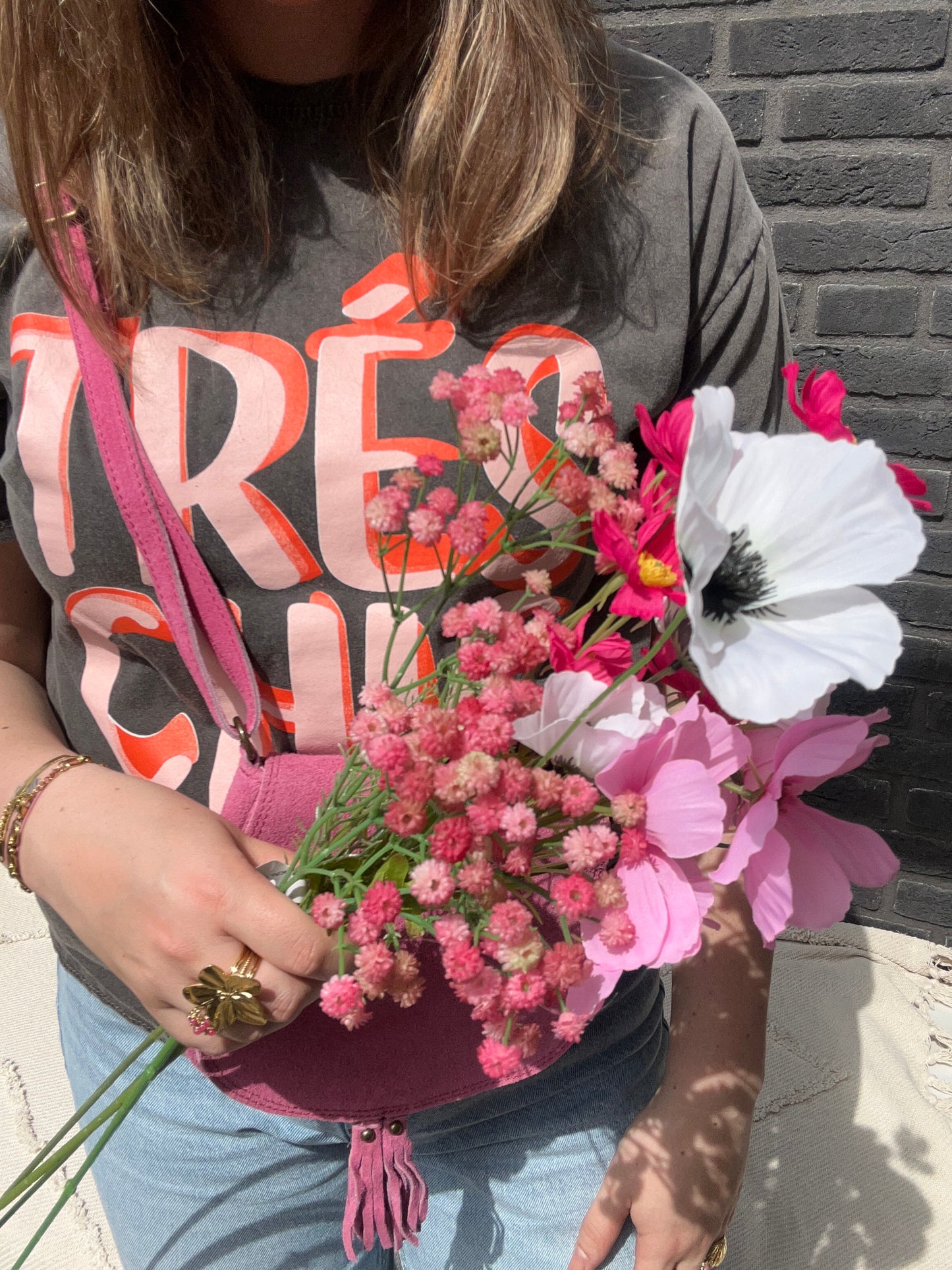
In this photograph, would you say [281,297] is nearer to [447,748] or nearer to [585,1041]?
[447,748]

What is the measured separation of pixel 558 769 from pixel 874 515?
18 cm

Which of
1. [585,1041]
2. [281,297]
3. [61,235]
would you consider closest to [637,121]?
[281,297]

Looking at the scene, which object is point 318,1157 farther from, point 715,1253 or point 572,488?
point 572,488

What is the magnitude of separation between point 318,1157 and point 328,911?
1.75 ft

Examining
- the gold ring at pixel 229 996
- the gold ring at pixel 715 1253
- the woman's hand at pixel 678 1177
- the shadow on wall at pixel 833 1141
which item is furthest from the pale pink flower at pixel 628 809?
the shadow on wall at pixel 833 1141

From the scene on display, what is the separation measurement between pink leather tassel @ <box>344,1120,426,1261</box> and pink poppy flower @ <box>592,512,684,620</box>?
0.55m

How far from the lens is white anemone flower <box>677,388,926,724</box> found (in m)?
0.35

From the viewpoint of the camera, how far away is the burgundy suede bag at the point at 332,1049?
69 cm

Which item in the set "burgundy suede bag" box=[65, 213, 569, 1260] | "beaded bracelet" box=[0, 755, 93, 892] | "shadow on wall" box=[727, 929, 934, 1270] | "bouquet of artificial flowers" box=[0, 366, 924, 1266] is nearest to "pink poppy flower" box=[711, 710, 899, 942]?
"bouquet of artificial flowers" box=[0, 366, 924, 1266]

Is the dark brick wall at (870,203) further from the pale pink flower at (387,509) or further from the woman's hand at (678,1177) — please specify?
the pale pink flower at (387,509)

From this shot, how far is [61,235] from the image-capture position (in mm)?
661

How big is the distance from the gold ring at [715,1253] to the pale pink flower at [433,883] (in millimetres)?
608

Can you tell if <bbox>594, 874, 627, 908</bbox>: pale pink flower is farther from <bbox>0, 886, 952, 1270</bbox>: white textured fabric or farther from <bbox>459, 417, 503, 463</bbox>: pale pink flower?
<bbox>0, 886, 952, 1270</bbox>: white textured fabric

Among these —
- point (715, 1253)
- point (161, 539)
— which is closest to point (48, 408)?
point (161, 539)
